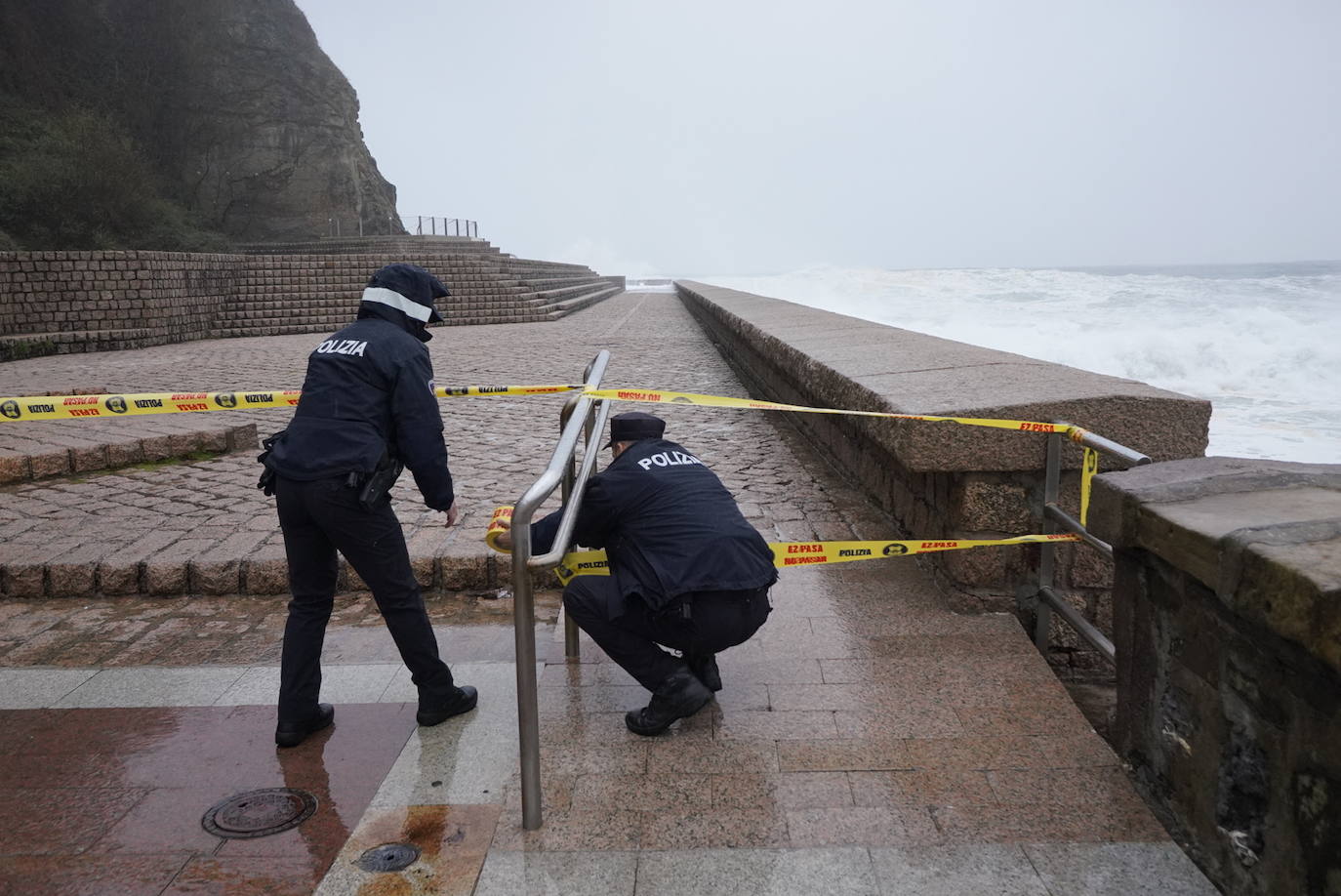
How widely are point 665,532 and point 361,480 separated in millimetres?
931

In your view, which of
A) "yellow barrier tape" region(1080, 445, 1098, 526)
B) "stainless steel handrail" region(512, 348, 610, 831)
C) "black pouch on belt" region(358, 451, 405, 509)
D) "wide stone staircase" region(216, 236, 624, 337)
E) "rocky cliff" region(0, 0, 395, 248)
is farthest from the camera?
"rocky cliff" region(0, 0, 395, 248)

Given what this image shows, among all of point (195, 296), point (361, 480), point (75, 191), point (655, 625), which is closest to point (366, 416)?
point (361, 480)

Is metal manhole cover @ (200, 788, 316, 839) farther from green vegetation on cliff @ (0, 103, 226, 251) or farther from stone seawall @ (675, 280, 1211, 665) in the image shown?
green vegetation on cliff @ (0, 103, 226, 251)

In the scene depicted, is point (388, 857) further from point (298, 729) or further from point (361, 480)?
point (361, 480)

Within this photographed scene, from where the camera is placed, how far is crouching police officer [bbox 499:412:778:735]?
115 inches

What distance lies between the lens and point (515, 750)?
296 cm

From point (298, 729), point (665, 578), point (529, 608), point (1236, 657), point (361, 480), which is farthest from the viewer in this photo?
point (298, 729)

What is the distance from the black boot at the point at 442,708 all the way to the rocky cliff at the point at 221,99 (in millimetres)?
37262

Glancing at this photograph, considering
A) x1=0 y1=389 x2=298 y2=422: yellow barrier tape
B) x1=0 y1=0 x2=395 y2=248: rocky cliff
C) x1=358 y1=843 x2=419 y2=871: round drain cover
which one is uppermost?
x1=0 y1=0 x2=395 y2=248: rocky cliff

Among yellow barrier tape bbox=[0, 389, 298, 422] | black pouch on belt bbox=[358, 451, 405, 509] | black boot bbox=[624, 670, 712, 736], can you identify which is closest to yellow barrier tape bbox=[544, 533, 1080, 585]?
black boot bbox=[624, 670, 712, 736]

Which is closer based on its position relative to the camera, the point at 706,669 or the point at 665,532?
the point at 665,532

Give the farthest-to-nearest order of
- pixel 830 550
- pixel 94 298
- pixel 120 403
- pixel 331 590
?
pixel 94 298 < pixel 120 403 < pixel 830 550 < pixel 331 590

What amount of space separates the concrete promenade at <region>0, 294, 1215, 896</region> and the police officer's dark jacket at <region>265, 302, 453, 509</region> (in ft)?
2.83

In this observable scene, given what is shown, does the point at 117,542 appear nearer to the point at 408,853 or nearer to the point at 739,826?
the point at 408,853
